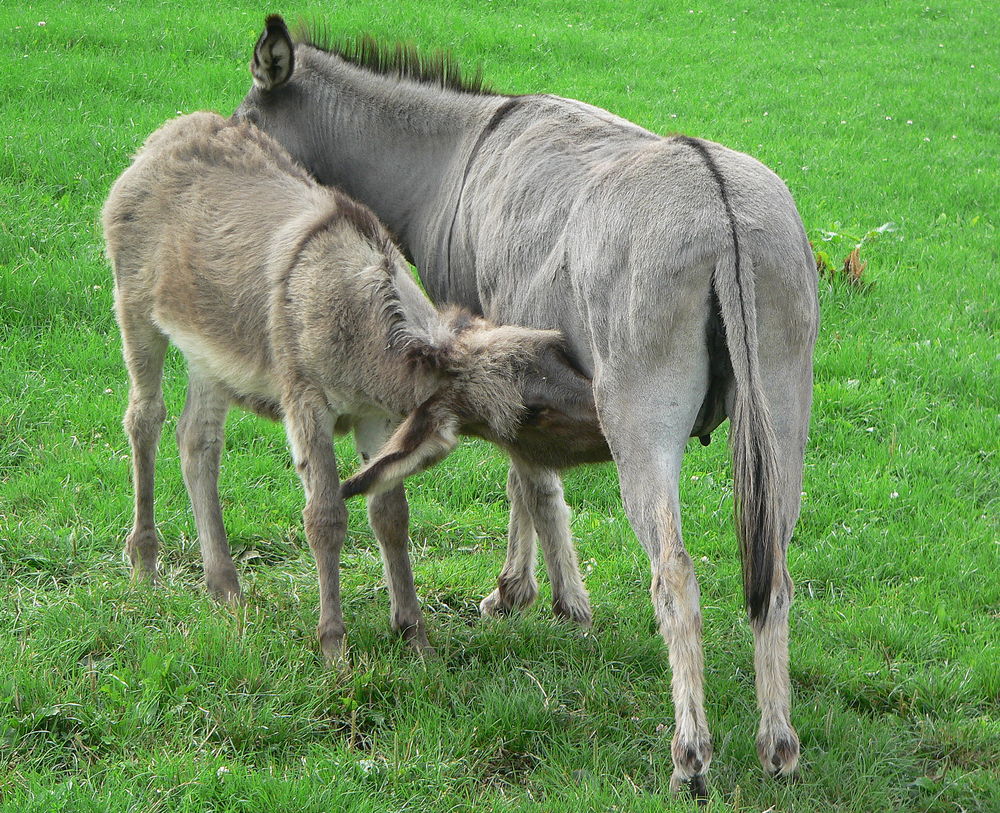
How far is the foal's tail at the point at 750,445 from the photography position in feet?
9.39

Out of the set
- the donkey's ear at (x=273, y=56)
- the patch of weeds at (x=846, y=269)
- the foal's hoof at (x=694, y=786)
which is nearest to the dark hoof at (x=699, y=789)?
the foal's hoof at (x=694, y=786)

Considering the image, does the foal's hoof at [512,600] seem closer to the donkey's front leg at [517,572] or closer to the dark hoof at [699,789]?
the donkey's front leg at [517,572]

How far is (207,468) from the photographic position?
4305mm

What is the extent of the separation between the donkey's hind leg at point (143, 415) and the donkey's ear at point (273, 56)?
1316 millimetres

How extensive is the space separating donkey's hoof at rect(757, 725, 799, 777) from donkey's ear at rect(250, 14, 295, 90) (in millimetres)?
3549

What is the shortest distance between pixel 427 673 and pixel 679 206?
180 cm

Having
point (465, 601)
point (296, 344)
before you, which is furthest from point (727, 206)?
point (465, 601)

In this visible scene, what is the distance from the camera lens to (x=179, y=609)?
3.86 meters

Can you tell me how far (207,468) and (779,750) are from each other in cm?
250

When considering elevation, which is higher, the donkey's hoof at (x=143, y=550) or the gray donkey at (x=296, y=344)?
the gray donkey at (x=296, y=344)

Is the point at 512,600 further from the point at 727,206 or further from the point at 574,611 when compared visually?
the point at 727,206

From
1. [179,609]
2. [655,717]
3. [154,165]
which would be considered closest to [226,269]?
[154,165]

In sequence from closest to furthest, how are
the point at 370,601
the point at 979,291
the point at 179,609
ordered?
the point at 179,609 < the point at 370,601 < the point at 979,291

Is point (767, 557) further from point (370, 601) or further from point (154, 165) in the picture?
point (154, 165)
